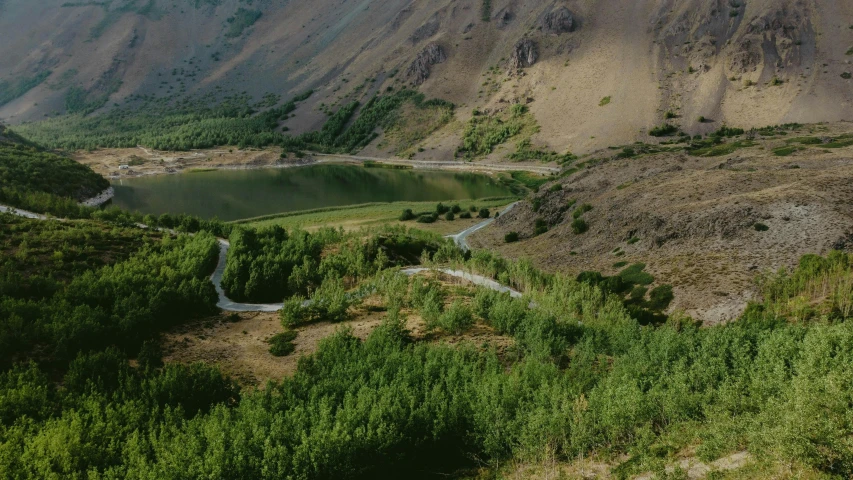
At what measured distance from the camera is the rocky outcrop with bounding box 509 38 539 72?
190 meters

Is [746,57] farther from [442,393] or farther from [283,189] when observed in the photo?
[442,393]

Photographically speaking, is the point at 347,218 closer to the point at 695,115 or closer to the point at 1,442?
the point at 1,442

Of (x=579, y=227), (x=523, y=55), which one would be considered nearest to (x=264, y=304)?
(x=579, y=227)

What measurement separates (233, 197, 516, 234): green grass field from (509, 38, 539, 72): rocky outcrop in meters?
105

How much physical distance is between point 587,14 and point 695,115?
75561 millimetres

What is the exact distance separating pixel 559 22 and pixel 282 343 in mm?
195826

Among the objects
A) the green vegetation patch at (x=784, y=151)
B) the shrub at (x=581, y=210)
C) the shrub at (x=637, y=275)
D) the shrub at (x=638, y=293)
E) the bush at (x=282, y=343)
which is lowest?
the bush at (x=282, y=343)

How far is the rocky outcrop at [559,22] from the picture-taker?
193250 mm

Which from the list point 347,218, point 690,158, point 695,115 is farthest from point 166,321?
point 695,115

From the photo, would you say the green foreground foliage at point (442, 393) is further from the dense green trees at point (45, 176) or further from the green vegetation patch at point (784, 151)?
the dense green trees at point (45, 176)

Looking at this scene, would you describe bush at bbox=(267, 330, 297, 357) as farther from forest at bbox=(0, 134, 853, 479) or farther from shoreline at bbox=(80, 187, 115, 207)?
shoreline at bbox=(80, 187, 115, 207)

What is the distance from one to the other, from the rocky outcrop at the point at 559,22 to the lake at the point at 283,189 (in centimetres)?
8947

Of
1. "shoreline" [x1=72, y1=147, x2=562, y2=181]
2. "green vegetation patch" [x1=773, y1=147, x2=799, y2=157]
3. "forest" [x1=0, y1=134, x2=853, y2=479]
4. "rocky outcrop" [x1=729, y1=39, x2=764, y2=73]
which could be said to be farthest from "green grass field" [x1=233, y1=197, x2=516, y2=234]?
"rocky outcrop" [x1=729, y1=39, x2=764, y2=73]

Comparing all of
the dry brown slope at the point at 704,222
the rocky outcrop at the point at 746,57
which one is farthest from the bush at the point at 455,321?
the rocky outcrop at the point at 746,57
